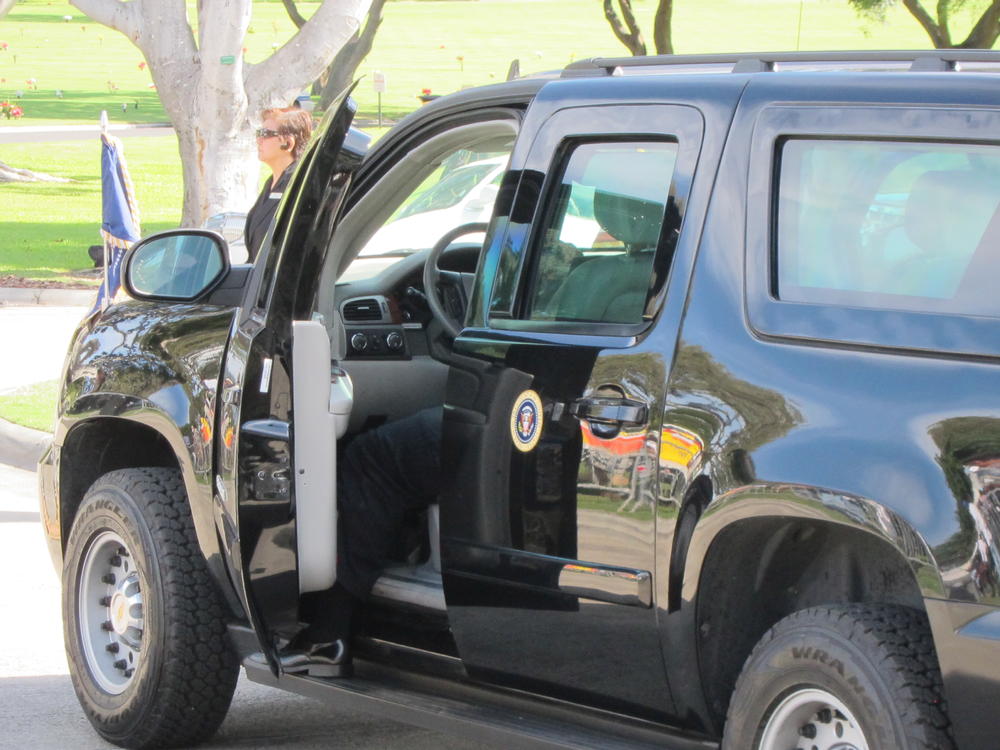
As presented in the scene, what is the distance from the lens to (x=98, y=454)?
17.2 feet

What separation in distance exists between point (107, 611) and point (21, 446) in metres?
5.01

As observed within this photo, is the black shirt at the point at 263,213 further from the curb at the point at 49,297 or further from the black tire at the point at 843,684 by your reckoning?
the curb at the point at 49,297

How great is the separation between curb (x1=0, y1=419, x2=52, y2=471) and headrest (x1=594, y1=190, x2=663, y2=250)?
6368mm

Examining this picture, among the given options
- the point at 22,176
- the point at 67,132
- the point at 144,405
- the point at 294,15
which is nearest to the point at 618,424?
the point at 144,405

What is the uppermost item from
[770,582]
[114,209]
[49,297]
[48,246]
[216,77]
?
[216,77]

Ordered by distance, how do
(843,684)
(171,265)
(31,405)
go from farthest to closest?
(31,405) → (171,265) → (843,684)

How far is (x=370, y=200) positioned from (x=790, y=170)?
5.26ft

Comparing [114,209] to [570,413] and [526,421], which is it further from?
[570,413]

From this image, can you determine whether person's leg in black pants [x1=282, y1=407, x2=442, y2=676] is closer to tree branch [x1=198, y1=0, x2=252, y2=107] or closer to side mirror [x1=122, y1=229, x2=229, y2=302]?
side mirror [x1=122, y1=229, x2=229, y2=302]

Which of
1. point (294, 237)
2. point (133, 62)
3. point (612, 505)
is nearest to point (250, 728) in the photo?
point (294, 237)

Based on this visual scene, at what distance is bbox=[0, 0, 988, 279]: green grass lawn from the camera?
2314cm

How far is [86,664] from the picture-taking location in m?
4.89

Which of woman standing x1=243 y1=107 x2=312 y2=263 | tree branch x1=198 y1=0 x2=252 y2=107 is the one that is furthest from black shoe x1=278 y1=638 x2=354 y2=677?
tree branch x1=198 y1=0 x2=252 y2=107

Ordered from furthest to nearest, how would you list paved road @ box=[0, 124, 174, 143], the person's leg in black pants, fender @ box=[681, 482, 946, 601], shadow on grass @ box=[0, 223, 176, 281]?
paved road @ box=[0, 124, 174, 143]
shadow on grass @ box=[0, 223, 176, 281]
the person's leg in black pants
fender @ box=[681, 482, 946, 601]
